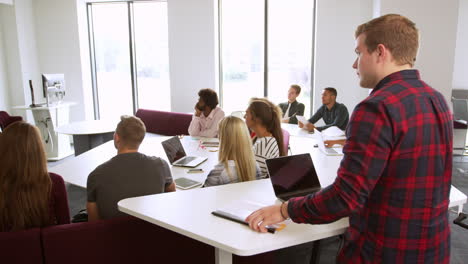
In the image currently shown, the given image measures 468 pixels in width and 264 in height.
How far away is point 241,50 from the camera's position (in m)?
6.91

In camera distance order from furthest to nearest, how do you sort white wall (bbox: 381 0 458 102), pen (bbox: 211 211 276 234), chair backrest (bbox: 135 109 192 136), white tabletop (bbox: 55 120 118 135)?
1. chair backrest (bbox: 135 109 192 136)
2. white wall (bbox: 381 0 458 102)
3. white tabletop (bbox: 55 120 118 135)
4. pen (bbox: 211 211 276 234)

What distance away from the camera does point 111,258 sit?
5.57ft

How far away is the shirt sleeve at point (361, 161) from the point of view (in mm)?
1078

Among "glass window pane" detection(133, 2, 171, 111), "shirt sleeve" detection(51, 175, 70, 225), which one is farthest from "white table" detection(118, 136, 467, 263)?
"glass window pane" detection(133, 2, 171, 111)

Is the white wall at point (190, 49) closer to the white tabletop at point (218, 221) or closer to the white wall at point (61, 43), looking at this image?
the white wall at point (61, 43)

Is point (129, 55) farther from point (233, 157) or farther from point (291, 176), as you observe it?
point (291, 176)

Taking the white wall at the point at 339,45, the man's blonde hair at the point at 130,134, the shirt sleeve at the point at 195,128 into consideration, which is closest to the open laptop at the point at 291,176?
Answer: the man's blonde hair at the point at 130,134

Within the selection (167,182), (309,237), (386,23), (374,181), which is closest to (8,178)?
(167,182)

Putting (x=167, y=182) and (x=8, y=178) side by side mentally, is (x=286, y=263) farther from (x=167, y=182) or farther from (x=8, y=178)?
(x=8, y=178)

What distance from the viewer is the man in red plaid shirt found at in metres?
1.09

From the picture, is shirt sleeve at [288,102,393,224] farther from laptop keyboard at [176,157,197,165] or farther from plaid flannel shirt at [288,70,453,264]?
laptop keyboard at [176,157,197,165]

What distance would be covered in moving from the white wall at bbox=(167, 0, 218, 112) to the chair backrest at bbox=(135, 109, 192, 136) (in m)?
1.10

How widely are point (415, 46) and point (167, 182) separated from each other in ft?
5.39

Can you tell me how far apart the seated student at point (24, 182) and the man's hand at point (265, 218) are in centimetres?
114
